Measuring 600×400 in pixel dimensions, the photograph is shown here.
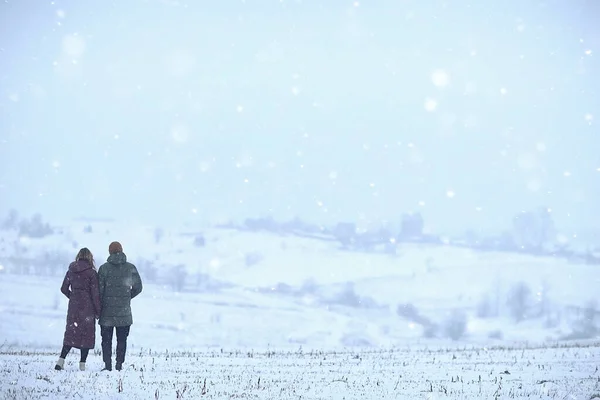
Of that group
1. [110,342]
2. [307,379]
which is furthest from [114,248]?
[307,379]

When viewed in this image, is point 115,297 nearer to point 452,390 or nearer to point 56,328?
point 452,390

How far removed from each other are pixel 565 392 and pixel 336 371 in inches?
200

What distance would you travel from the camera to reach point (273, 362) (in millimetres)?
18438

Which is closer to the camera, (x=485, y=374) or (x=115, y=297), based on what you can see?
(x=115, y=297)

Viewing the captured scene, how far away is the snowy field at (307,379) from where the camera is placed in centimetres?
1172

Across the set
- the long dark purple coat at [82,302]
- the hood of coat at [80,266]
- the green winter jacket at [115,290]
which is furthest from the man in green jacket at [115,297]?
the hood of coat at [80,266]

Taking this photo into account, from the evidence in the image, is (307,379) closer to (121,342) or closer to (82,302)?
(121,342)

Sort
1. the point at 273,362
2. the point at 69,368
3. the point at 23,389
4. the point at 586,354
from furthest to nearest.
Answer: the point at 586,354 → the point at 273,362 → the point at 69,368 → the point at 23,389

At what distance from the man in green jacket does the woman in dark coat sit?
0.15 meters

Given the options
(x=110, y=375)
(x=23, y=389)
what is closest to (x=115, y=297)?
(x=110, y=375)

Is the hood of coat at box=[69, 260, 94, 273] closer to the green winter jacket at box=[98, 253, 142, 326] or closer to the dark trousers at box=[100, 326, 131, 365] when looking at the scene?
the green winter jacket at box=[98, 253, 142, 326]

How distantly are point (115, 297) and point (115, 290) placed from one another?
0.43 ft

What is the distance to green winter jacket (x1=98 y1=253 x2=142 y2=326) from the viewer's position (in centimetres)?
1352

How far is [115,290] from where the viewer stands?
13.6 metres
